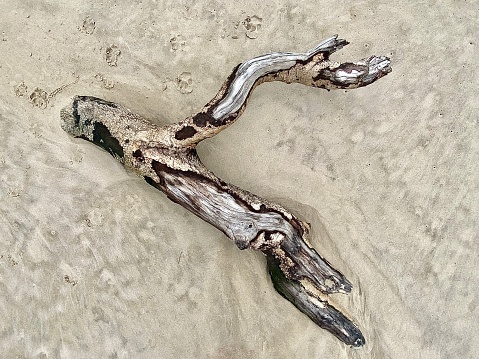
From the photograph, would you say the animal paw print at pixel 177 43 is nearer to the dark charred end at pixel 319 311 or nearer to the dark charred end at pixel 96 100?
the dark charred end at pixel 96 100

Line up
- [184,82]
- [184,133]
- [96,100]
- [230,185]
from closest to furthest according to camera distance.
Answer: [184,133]
[230,185]
[96,100]
[184,82]

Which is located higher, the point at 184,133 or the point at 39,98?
the point at 184,133

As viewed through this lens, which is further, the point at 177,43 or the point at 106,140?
the point at 177,43

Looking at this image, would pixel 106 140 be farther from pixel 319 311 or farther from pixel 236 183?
pixel 319 311

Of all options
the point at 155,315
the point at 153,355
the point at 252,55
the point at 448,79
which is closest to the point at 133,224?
the point at 155,315

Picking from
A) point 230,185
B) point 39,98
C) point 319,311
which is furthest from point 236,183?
point 39,98

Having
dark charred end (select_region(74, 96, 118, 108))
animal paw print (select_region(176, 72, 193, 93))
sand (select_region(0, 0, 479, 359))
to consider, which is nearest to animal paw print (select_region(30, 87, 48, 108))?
sand (select_region(0, 0, 479, 359))

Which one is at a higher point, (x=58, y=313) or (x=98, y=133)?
(x=98, y=133)

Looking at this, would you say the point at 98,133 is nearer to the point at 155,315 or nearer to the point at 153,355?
the point at 155,315
